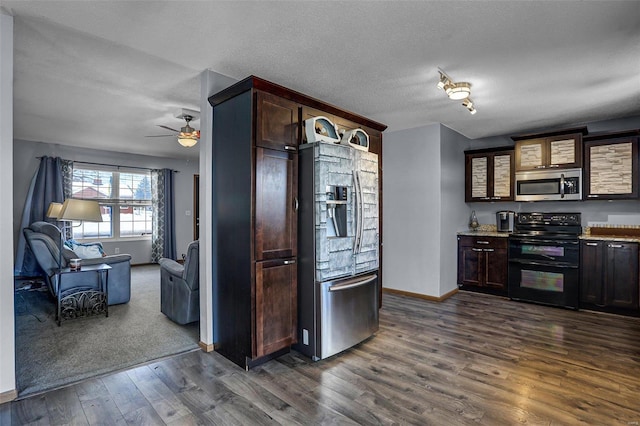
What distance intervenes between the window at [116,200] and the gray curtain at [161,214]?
0.56 feet

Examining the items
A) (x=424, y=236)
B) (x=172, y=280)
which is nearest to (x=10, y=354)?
(x=172, y=280)

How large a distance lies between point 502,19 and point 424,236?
3230 mm

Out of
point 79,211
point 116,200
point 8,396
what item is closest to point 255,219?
point 8,396

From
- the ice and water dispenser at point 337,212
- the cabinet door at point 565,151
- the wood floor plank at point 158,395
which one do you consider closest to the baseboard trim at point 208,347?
the wood floor plank at point 158,395

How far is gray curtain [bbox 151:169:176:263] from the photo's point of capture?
7.98m

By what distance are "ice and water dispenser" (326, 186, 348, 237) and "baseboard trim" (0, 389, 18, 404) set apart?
2555 mm

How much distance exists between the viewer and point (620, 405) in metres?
2.27

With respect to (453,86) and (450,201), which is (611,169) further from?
(453,86)

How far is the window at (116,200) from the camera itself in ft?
23.5

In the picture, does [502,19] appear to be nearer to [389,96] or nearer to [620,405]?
[389,96]

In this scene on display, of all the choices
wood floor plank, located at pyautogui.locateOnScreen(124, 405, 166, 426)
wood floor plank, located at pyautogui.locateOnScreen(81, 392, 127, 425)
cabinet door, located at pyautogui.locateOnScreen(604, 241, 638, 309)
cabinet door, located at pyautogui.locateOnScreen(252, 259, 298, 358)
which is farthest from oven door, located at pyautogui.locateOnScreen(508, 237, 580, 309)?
wood floor plank, located at pyautogui.locateOnScreen(81, 392, 127, 425)

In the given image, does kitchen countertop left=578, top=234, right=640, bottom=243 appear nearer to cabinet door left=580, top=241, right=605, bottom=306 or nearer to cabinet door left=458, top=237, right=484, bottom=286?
cabinet door left=580, top=241, right=605, bottom=306

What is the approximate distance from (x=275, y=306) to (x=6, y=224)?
6.60ft

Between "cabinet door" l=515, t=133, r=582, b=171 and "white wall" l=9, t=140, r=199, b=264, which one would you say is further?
"white wall" l=9, t=140, r=199, b=264
